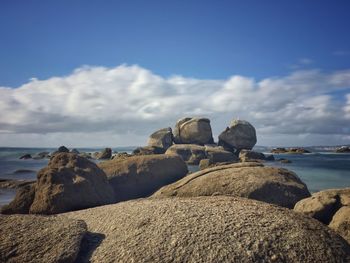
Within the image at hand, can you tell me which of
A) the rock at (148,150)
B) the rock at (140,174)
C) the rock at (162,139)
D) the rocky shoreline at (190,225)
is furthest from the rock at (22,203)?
the rock at (162,139)

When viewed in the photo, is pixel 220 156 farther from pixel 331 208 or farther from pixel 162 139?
pixel 331 208

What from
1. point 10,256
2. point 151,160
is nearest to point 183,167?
point 151,160

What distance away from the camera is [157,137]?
61719 millimetres

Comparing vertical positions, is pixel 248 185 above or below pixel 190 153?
below

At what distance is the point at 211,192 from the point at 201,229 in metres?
4.45

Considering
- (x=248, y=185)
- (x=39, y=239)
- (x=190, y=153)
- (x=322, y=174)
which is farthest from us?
(x=190, y=153)

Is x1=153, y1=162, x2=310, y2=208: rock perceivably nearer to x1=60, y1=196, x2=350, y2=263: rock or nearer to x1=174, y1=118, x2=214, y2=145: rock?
x1=60, y1=196, x2=350, y2=263: rock

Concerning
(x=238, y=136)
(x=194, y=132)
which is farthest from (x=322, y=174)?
(x=238, y=136)

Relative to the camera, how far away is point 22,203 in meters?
11.1

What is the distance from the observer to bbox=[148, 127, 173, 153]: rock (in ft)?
199

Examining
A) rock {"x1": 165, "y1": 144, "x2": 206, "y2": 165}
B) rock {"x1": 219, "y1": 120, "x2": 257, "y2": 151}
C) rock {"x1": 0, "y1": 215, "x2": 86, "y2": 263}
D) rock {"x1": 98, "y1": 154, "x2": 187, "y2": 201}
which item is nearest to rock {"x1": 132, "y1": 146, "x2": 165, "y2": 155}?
rock {"x1": 165, "y1": 144, "x2": 206, "y2": 165}

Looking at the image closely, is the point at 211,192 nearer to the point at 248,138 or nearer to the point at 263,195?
the point at 263,195

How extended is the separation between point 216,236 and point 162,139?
55216 millimetres

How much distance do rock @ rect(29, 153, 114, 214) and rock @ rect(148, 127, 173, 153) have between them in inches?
1866
